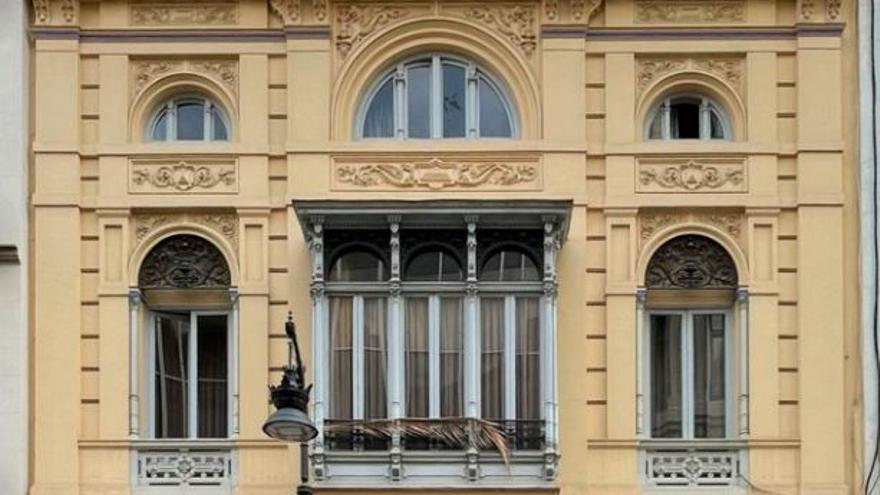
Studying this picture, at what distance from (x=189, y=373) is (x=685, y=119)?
754 cm

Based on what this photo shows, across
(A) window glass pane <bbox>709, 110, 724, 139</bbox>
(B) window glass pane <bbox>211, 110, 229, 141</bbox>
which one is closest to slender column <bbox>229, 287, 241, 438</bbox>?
(B) window glass pane <bbox>211, 110, 229, 141</bbox>

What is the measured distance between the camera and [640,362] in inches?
1059

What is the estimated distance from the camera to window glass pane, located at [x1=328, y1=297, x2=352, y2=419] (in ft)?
87.3

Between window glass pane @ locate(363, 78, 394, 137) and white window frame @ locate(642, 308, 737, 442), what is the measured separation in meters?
4.32

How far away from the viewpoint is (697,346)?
27.3 meters

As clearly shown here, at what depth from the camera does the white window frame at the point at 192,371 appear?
27.1 m

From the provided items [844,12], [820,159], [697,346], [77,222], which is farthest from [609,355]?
[77,222]

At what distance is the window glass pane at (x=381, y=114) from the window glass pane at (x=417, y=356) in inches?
97.0

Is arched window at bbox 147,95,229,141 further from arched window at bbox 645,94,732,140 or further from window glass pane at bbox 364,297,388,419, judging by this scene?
arched window at bbox 645,94,732,140

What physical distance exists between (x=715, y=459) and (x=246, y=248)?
6.77m

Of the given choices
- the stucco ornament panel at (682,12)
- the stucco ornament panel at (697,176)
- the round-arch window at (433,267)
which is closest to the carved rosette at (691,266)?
the stucco ornament panel at (697,176)

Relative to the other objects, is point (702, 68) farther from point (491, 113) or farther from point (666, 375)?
point (666, 375)

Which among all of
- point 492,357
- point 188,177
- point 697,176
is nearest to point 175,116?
point 188,177

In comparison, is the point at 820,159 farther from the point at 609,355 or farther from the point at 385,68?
the point at 385,68
